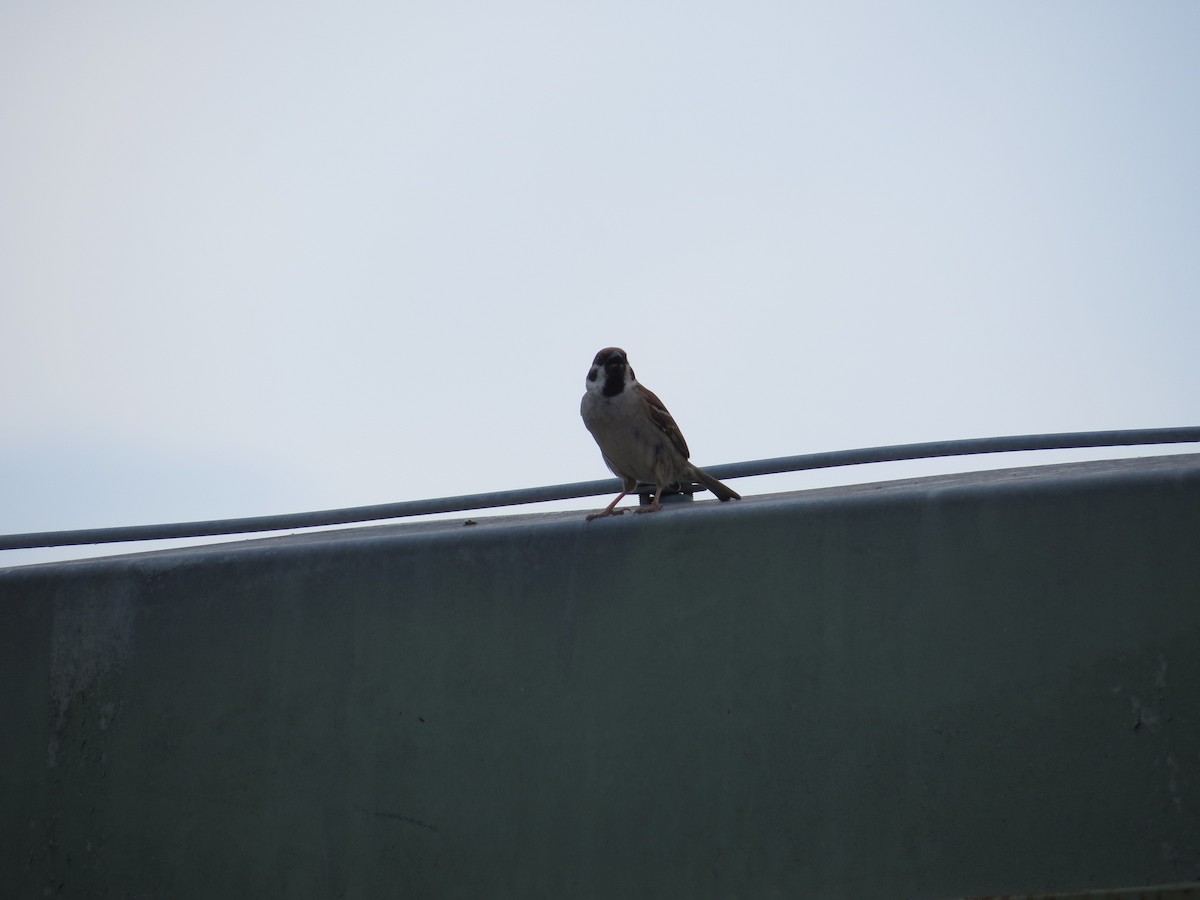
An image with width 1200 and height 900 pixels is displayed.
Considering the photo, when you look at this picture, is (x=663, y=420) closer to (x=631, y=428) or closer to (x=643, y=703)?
(x=631, y=428)

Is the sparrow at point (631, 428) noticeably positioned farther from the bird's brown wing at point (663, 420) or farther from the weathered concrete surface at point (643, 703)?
the weathered concrete surface at point (643, 703)

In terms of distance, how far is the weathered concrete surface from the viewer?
103 inches

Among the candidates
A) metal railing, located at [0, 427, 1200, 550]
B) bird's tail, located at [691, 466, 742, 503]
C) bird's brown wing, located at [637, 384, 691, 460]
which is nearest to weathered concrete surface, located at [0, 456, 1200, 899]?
metal railing, located at [0, 427, 1200, 550]

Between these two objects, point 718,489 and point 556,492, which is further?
point 718,489

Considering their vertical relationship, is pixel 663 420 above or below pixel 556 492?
above

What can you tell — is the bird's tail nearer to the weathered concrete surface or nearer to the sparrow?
the sparrow

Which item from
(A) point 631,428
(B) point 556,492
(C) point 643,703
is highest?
(A) point 631,428

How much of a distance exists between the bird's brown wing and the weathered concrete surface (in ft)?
3.84

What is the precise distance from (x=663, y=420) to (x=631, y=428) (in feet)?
0.45

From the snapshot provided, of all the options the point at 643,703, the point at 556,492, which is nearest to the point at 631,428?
the point at 556,492

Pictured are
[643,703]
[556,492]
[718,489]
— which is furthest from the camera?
[718,489]

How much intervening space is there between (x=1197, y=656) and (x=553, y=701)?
150 centimetres

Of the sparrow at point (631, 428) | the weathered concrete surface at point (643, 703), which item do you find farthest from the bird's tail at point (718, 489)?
the weathered concrete surface at point (643, 703)

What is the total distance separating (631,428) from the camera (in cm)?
437
